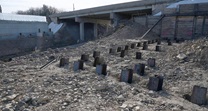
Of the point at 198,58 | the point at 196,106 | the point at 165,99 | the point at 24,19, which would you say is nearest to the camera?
the point at 196,106

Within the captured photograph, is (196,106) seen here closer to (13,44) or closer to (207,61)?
(207,61)

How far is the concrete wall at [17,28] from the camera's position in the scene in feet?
85.3

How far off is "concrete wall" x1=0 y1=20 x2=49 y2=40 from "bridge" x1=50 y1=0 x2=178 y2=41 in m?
4.49

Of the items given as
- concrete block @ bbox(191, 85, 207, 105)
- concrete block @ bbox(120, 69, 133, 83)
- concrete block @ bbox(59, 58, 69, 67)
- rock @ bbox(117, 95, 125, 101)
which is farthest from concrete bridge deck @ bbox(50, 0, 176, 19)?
rock @ bbox(117, 95, 125, 101)

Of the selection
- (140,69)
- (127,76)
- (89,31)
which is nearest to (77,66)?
(127,76)

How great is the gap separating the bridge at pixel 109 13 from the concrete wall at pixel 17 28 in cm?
449

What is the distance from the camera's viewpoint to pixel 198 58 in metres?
6.00

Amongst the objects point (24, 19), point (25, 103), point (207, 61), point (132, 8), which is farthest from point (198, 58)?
point (24, 19)

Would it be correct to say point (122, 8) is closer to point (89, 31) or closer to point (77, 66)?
point (89, 31)

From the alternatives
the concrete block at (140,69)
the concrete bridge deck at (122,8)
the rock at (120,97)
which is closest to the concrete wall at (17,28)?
the concrete bridge deck at (122,8)

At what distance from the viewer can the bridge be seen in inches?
776

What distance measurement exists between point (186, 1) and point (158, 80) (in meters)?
15.8

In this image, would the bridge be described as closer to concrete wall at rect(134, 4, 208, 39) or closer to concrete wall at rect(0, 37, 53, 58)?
concrete wall at rect(134, 4, 208, 39)

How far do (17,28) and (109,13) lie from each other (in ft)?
49.6
